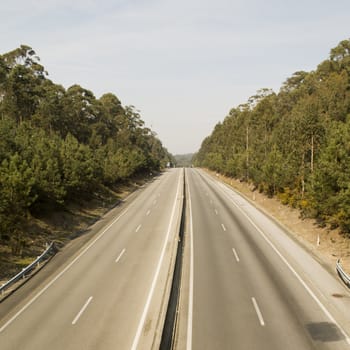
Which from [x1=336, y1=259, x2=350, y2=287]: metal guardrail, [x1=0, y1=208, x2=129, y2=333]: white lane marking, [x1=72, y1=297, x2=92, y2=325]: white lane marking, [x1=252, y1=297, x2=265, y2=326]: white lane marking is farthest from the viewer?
[x1=336, y1=259, x2=350, y2=287]: metal guardrail

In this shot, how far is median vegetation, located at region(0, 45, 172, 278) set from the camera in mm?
26344

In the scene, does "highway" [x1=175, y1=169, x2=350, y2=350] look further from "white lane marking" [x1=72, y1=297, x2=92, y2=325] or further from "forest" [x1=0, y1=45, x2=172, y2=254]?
"forest" [x1=0, y1=45, x2=172, y2=254]

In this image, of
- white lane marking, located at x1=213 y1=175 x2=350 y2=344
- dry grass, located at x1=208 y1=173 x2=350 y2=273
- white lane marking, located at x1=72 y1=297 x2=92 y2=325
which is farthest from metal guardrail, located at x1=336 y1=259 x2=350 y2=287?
white lane marking, located at x1=72 y1=297 x2=92 y2=325

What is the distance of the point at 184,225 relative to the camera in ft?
114

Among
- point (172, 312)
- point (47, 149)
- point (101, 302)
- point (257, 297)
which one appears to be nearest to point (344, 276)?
point (257, 297)

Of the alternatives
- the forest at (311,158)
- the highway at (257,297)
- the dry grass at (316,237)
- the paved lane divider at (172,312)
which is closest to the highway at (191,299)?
the highway at (257,297)

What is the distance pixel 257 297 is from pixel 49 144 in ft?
102

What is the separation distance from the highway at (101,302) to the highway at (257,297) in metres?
1.56

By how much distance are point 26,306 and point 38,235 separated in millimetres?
13228

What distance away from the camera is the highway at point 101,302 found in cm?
1394

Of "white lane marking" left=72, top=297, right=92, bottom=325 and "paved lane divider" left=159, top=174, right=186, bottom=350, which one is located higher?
"white lane marking" left=72, top=297, right=92, bottom=325

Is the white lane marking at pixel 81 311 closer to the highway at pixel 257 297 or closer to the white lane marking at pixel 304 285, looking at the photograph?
the highway at pixel 257 297

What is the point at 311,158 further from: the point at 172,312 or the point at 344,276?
the point at 172,312

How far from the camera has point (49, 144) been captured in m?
40.4
